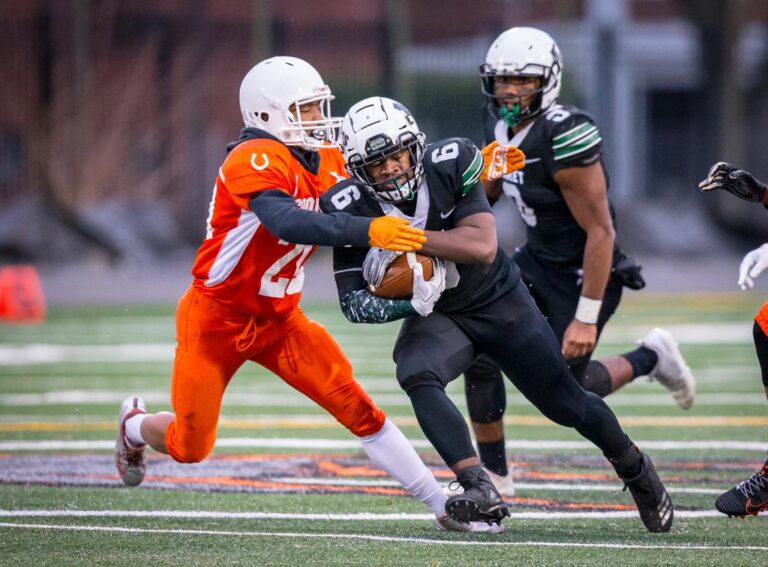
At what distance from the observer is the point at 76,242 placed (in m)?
18.4

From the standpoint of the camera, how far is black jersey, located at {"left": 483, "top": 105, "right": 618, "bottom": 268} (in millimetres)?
5488

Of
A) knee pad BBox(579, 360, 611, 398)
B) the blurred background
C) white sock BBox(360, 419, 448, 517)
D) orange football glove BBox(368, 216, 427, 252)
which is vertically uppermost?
orange football glove BBox(368, 216, 427, 252)

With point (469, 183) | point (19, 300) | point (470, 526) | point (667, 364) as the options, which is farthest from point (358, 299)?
point (19, 300)

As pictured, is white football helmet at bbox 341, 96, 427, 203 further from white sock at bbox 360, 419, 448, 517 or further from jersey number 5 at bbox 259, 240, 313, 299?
white sock at bbox 360, 419, 448, 517

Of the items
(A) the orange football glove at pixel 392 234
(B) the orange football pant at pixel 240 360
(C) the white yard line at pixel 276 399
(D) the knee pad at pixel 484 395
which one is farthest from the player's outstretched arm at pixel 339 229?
(C) the white yard line at pixel 276 399

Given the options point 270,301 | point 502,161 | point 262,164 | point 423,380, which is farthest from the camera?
point 502,161

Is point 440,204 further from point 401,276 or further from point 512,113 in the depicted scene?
point 512,113

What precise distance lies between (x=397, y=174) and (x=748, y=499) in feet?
5.62

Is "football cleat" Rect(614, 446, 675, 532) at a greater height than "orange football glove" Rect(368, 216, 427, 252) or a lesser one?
lesser

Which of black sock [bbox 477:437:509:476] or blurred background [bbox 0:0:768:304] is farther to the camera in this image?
blurred background [bbox 0:0:768:304]

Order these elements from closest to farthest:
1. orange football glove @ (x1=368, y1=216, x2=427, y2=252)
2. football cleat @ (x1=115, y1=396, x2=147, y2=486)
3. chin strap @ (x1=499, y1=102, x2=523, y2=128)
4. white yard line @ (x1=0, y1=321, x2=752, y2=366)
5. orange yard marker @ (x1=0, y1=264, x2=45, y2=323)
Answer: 1. orange football glove @ (x1=368, y1=216, x2=427, y2=252)
2. football cleat @ (x1=115, y1=396, x2=147, y2=486)
3. chin strap @ (x1=499, y1=102, x2=523, y2=128)
4. white yard line @ (x1=0, y1=321, x2=752, y2=366)
5. orange yard marker @ (x1=0, y1=264, x2=45, y2=323)

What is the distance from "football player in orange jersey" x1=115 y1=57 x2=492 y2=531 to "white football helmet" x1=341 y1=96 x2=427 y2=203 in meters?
0.30

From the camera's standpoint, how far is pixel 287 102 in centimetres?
496

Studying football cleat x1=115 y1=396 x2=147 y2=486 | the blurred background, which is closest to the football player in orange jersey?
football cleat x1=115 y1=396 x2=147 y2=486
